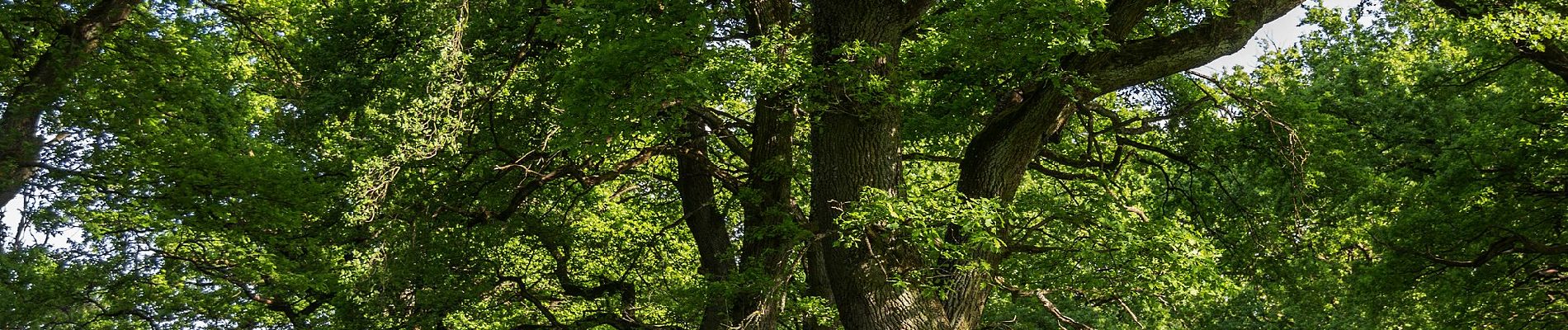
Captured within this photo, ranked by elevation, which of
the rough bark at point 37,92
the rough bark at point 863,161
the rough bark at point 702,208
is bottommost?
the rough bark at point 863,161

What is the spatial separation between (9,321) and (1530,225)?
1485cm

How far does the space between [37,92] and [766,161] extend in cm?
744

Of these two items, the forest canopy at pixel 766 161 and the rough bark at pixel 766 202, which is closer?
the forest canopy at pixel 766 161

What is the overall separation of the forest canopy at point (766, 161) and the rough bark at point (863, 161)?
2 centimetres

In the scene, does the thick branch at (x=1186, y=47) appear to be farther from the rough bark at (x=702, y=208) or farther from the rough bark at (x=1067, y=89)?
the rough bark at (x=702, y=208)

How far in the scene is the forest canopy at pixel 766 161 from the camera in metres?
7.89

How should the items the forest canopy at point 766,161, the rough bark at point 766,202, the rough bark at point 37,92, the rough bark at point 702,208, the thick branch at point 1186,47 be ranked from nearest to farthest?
the thick branch at point 1186,47 → the forest canopy at point 766,161 → the rough bark at point 766,202 → the rough bark at point 702,208 → the rough bark at point 37,92

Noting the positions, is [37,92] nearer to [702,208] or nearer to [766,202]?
[702,208]

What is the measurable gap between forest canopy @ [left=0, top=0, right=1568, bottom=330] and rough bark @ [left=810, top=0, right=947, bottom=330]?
23mm

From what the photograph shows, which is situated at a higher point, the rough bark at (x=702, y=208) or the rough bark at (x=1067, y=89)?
the rough bark at (x=702, y=208)

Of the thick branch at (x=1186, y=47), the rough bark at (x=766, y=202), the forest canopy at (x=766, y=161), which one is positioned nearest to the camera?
the thick branch at (x=1186, y=47)

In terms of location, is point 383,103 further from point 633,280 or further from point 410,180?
point 633,280

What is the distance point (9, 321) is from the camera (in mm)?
12344

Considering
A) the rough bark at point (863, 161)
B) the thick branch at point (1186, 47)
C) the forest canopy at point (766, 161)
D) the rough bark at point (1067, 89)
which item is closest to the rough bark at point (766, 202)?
the forest canopy at point (766, 161)
